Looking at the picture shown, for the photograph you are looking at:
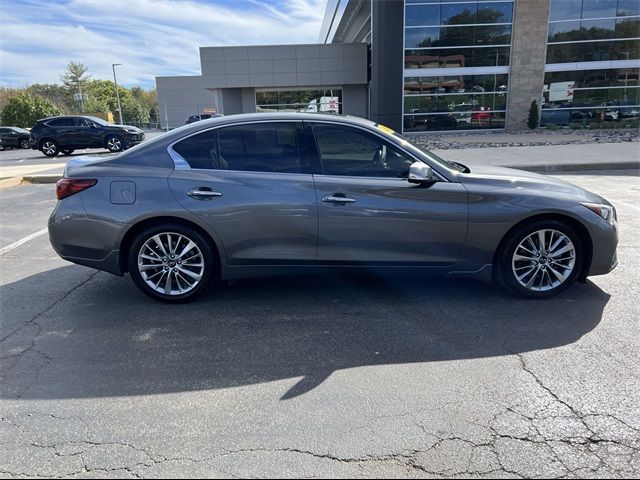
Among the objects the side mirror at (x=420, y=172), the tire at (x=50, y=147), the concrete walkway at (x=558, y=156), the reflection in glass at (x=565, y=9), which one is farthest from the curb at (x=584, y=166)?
the tire at (x=50, y=147)

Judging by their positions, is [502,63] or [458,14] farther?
[502,63]

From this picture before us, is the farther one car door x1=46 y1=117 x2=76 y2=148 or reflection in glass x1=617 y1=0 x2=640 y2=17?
reflection in glass x1=617 y1=0 x2=640 y2=17

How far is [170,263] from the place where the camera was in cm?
431

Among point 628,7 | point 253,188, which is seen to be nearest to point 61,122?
point 253,188

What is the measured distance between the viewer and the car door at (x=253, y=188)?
4137 mm

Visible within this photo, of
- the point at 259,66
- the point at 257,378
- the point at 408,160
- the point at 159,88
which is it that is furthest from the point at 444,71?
the point at 159,88

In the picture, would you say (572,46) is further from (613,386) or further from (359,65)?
(613,386)

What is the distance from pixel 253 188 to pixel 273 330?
123 cm

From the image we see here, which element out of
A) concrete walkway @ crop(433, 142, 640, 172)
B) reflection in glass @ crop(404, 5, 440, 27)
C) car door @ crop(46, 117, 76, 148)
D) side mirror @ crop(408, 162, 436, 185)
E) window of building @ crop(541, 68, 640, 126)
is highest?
reflection in glass @ crop(404, 5, 440, 27)

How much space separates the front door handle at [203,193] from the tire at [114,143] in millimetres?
18722

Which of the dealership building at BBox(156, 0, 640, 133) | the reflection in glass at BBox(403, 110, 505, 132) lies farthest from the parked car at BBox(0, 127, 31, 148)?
the reflection in glass at BBox(403, 110, 505, 132)

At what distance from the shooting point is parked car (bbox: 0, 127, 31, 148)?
2925cm

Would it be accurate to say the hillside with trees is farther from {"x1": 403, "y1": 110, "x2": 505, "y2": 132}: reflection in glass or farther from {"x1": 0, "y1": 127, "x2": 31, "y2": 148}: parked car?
{"x1": 403, "y1": 110, "x2": 505, "y2": 132}: reflection in glass

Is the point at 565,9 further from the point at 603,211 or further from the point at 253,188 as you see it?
the point at 253,188
